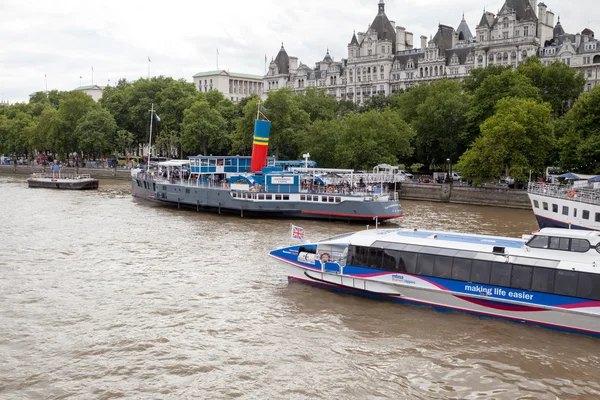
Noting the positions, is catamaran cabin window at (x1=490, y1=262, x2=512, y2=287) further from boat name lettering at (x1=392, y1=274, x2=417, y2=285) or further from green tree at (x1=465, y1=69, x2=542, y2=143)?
green tree at (x1=465, y1=69, x2=542, y2=143)

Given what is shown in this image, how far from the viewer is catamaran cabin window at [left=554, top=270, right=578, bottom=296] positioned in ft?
66.0

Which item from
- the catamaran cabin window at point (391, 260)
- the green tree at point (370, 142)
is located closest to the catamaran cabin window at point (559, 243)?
the catamaran cabin window at point (391, 260)

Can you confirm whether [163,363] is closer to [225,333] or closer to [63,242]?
[225,333]

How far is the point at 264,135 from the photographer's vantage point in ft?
189

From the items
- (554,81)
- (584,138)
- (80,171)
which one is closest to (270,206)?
(584,138)

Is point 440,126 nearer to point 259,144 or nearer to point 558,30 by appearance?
point 259,144

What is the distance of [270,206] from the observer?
50.4 metres

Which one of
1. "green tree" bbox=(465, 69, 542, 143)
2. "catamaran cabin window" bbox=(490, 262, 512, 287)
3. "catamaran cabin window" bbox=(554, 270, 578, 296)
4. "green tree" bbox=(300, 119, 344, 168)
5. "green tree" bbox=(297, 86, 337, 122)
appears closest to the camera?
"catamaran cabin window" bbox=(554, 270, 578, 296)

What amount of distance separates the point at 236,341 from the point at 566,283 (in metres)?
11.4

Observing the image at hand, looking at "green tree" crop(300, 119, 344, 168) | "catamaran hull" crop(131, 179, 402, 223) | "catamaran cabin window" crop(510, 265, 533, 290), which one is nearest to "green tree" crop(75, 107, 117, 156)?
"green tree" crop(300, 119, 344, 168)

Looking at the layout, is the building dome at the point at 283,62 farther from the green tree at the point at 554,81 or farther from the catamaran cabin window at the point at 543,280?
the catamaran cabin window at the point at 543,280

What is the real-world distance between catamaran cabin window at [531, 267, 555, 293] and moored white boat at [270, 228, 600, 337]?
0.03m

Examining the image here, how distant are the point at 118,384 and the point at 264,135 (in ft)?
139

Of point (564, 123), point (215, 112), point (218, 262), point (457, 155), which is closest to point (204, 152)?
point (215, 112)
